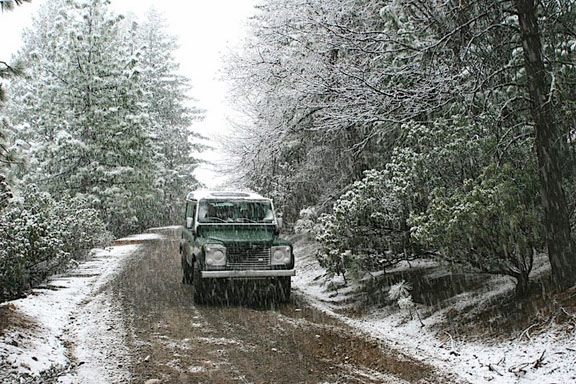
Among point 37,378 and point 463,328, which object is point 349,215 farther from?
point 37,378

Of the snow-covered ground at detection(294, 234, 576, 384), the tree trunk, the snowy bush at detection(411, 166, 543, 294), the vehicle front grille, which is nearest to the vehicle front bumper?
the vehicle front grille

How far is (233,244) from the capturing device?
31.2 feet

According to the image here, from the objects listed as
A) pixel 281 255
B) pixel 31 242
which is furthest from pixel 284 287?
pixel 31 242

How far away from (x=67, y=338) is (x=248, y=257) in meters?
3.37

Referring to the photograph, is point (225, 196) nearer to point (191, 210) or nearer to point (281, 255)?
point (191, 210)

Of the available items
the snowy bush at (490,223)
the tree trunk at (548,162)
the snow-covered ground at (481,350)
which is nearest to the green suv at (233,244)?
the snow-covered ground at (481,350)

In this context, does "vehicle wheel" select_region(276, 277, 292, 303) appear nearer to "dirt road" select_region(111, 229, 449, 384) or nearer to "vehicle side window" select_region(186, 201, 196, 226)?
"dirt road" select_region(111, 229, 449, 384)

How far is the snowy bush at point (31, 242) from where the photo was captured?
9555 millimetres

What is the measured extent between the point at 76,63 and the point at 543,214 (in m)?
25.2

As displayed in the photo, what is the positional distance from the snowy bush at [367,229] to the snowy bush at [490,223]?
135cm

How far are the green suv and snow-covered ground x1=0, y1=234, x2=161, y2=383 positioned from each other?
1.77 meters

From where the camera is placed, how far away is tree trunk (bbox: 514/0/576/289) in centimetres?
714

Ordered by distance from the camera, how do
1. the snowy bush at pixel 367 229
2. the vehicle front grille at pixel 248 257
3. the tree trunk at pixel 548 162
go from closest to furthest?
the tree trunk at pixel 548 162, the snowy bush at pixel 367 229, the vehicle front grille at pixel 248 257

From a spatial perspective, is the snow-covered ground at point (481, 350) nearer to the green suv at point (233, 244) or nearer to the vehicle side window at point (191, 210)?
the green suv at point (233, 244)
